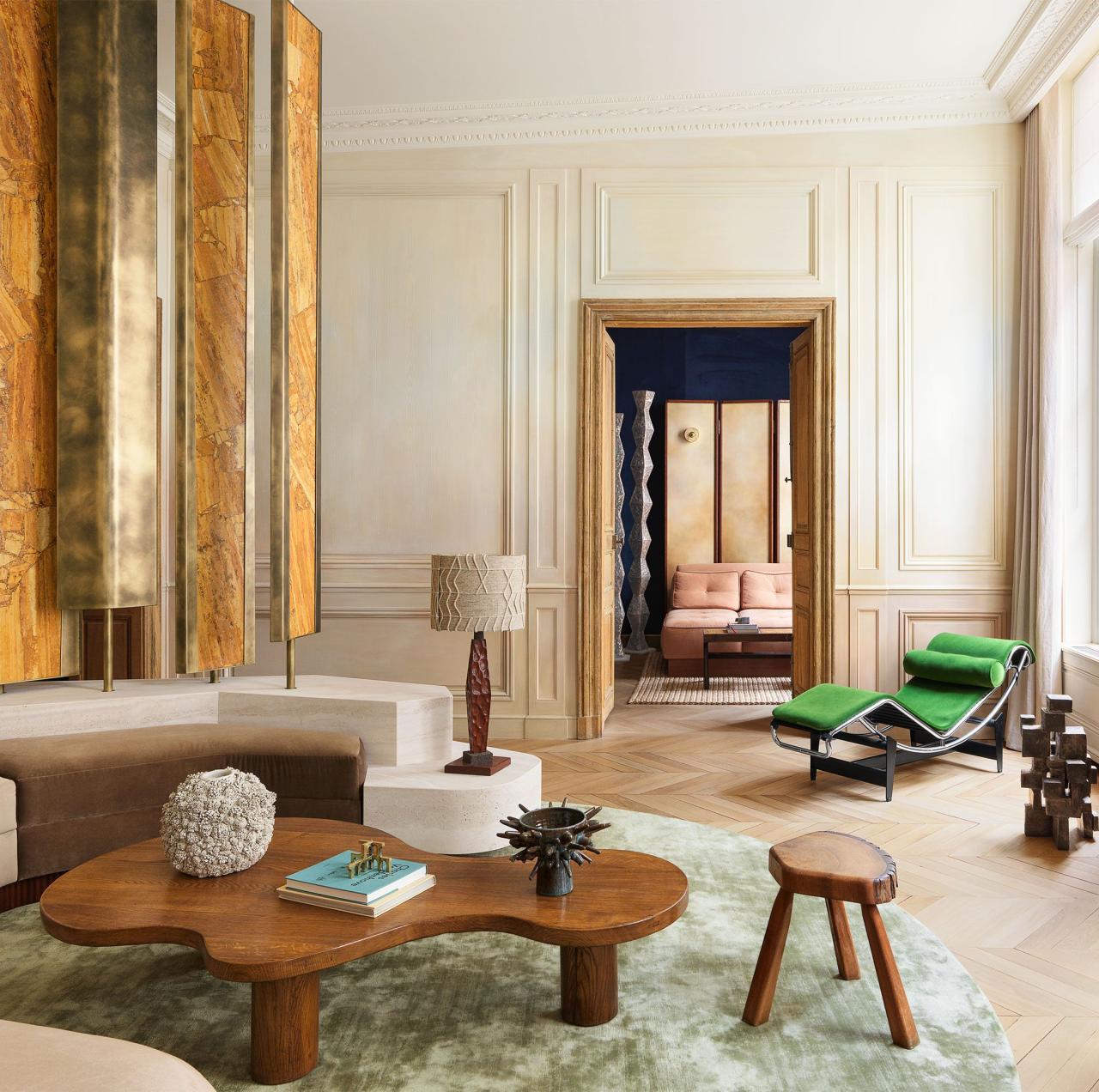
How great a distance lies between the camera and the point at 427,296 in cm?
549

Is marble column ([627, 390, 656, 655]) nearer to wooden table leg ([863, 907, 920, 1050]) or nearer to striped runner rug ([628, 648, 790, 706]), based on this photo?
striped runner rug ([628, 648, 790, 706])

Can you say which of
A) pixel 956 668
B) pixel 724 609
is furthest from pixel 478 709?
pixel 724 609

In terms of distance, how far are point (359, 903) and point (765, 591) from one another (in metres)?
6.75

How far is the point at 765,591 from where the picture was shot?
8359 mm

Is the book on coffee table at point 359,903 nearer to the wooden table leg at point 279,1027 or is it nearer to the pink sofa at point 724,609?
the wooden table leg at point 279,1027

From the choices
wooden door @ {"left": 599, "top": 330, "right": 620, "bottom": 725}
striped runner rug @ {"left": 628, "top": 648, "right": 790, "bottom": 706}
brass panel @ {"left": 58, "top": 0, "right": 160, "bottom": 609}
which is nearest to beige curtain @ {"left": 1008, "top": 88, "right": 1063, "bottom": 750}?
striped runner rug @ {"left": 628, "top": 648, "right": 790, "bottom": 706}

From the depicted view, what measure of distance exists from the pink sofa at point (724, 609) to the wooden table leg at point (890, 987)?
17.2 ft

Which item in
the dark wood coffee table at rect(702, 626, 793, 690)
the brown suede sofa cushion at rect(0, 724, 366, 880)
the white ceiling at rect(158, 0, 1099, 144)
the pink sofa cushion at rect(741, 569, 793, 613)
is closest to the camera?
the brown suede sofa cushion at rect(0, 724, 366, 880)

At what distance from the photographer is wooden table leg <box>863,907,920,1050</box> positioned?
2.07 m

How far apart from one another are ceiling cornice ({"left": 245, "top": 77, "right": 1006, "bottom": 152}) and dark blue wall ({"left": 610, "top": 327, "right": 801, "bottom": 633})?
149 inches

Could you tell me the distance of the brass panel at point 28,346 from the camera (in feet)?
10.7

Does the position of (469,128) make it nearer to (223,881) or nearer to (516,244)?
(516,244)

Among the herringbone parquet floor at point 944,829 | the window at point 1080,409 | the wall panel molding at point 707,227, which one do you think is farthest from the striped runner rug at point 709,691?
the wall panel molding at point 707,227

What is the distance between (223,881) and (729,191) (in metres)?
4.58
